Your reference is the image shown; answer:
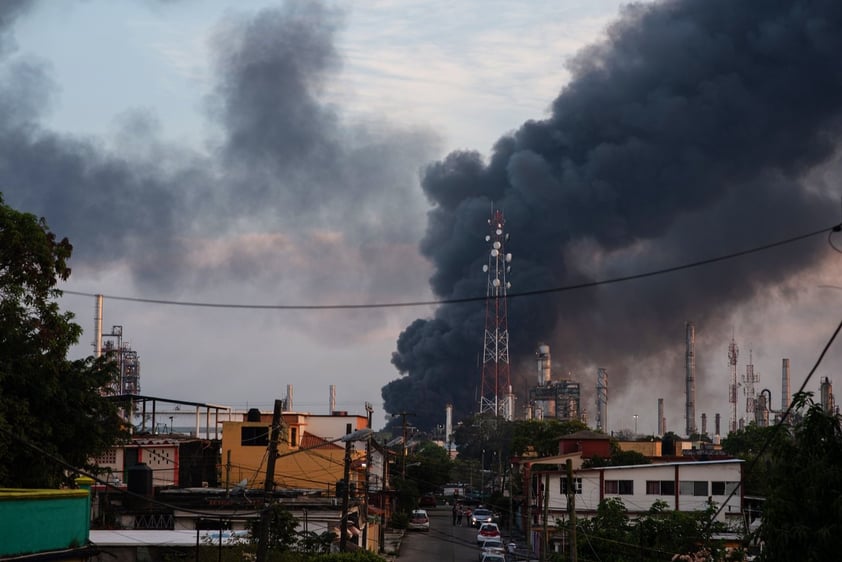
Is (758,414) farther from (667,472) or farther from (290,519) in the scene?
(290,519)

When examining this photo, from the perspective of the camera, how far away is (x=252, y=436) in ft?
202

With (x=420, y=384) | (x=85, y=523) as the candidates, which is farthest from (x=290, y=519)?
(x=420, y=384)

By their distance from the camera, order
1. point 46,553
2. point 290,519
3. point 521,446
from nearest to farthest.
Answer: point 46,553
point 290,519
point 521,446

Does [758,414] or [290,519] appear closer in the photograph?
[290,519]

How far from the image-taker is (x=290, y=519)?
40156 mm

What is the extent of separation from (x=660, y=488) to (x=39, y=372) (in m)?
35.3

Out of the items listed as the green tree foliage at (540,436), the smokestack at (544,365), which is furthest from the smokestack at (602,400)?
the green tree foliage at (540,436)

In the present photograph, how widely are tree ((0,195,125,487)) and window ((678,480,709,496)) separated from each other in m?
32.7

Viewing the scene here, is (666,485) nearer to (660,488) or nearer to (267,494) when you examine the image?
(660,488)

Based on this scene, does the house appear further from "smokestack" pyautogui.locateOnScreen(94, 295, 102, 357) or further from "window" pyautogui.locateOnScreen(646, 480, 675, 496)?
"smokestack" pyautogui.locateOnScreen(94, 295, 102, 357)

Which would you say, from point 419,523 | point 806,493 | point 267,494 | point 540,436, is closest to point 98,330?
point 419,523

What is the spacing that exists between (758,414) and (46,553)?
439ft

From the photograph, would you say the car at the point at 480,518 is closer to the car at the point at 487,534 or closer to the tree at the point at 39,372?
the car at the point at 487,534

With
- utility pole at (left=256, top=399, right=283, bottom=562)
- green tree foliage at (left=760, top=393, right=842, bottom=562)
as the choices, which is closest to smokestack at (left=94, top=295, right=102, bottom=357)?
utility pole at (left=256, top=399, right=283, bottom=562)
